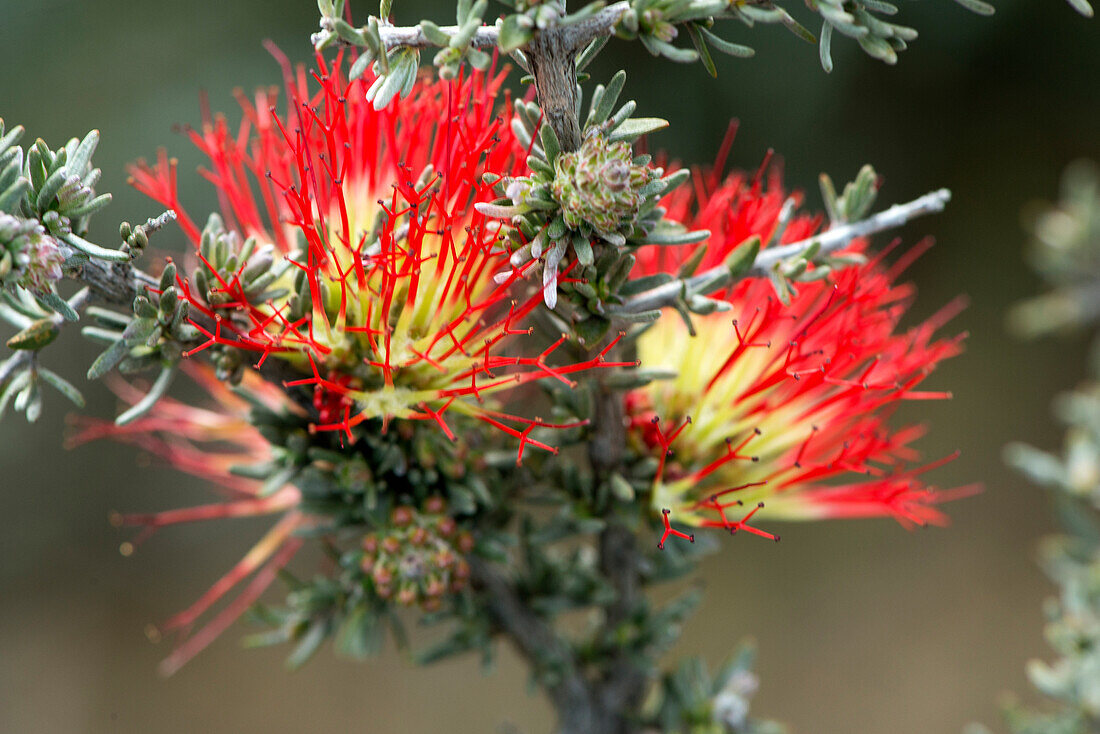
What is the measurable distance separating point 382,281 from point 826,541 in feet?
8.33

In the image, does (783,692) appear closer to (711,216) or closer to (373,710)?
(373,710)

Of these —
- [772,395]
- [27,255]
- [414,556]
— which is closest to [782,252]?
[772,395]

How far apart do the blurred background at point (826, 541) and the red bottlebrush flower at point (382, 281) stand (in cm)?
161

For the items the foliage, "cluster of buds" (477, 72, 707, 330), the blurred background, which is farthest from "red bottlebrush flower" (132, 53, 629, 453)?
the blurred background

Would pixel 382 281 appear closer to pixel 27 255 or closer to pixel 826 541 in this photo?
pixel 27 255

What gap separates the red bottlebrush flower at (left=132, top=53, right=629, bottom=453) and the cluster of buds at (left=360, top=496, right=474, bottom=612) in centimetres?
8

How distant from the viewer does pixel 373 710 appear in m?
2.57

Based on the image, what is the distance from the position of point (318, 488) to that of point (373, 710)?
7.21ft

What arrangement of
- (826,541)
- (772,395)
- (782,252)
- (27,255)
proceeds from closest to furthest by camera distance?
(27,255) → (782,252) → (772,395) → (826,541)

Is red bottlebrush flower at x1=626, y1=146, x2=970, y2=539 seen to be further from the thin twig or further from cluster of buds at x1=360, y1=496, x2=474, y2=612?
cluster of buds at x1=360, y1=496, x2=474, y2=612

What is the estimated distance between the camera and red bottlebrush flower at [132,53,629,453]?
1.68 feet

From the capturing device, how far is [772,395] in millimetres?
660

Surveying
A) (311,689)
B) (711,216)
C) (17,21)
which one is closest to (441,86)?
(711,216)

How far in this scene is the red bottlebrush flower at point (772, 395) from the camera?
60cm
